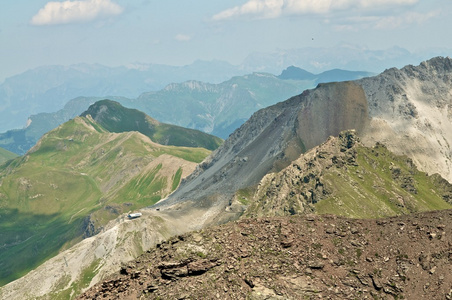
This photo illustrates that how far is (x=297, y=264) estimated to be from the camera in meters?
49.7

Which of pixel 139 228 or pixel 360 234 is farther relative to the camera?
pixel 139 228

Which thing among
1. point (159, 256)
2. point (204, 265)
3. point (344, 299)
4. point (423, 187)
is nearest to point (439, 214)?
point (344, 299)

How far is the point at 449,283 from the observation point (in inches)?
1807

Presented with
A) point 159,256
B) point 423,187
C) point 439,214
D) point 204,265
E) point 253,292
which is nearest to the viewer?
point 253,292

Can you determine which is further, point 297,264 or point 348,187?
point 348,187

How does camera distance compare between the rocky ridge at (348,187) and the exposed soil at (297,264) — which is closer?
the exposed soil at (297,264)

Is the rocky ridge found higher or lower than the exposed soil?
lower

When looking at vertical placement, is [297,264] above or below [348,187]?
above

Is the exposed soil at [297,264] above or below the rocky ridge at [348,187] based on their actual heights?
above

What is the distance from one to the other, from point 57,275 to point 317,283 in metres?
155

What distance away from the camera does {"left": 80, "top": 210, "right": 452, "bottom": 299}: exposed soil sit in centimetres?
4647

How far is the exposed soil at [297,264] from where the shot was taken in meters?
46.5

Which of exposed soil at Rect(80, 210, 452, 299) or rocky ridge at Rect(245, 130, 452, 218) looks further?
rocky ridge at Rect(245, 130, 452, 218)

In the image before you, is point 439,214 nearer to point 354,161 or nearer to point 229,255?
point 229,255
